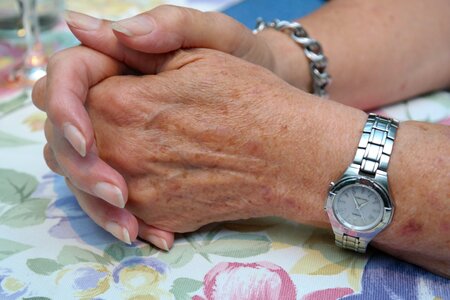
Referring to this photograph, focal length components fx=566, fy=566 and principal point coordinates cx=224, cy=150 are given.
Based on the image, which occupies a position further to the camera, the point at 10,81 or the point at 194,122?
the point at 10,81

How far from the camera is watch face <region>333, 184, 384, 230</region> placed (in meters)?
0.61

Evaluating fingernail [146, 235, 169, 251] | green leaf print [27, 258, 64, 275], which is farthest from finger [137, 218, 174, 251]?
green leaf print [27, 258, 64, 275]

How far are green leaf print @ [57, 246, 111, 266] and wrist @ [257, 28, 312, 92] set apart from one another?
1.30 feet

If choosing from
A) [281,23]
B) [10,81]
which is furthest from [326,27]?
[10,81]

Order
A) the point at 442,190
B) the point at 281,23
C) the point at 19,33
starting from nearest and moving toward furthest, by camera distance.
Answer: the point at 442,190 < the point at 281,23 < the point at 19,33

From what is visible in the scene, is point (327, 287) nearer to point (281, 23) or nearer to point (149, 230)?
point (149, 230)

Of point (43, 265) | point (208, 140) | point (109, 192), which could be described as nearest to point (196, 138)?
point (208, 140)

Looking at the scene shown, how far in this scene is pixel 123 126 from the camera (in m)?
0.68

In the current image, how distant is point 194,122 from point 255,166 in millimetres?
88

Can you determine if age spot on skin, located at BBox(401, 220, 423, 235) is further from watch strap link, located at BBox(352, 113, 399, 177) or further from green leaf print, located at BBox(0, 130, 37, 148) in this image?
green leaf print, located at BBox(0, 130, 37, 148)

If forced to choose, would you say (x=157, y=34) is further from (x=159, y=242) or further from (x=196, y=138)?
(x=159, y=242)

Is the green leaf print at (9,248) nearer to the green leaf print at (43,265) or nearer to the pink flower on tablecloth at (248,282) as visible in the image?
the green leaf print at (43,265)

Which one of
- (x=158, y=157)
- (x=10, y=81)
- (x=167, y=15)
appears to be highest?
(x=167, y=15)

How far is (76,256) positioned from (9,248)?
8 centimetres
